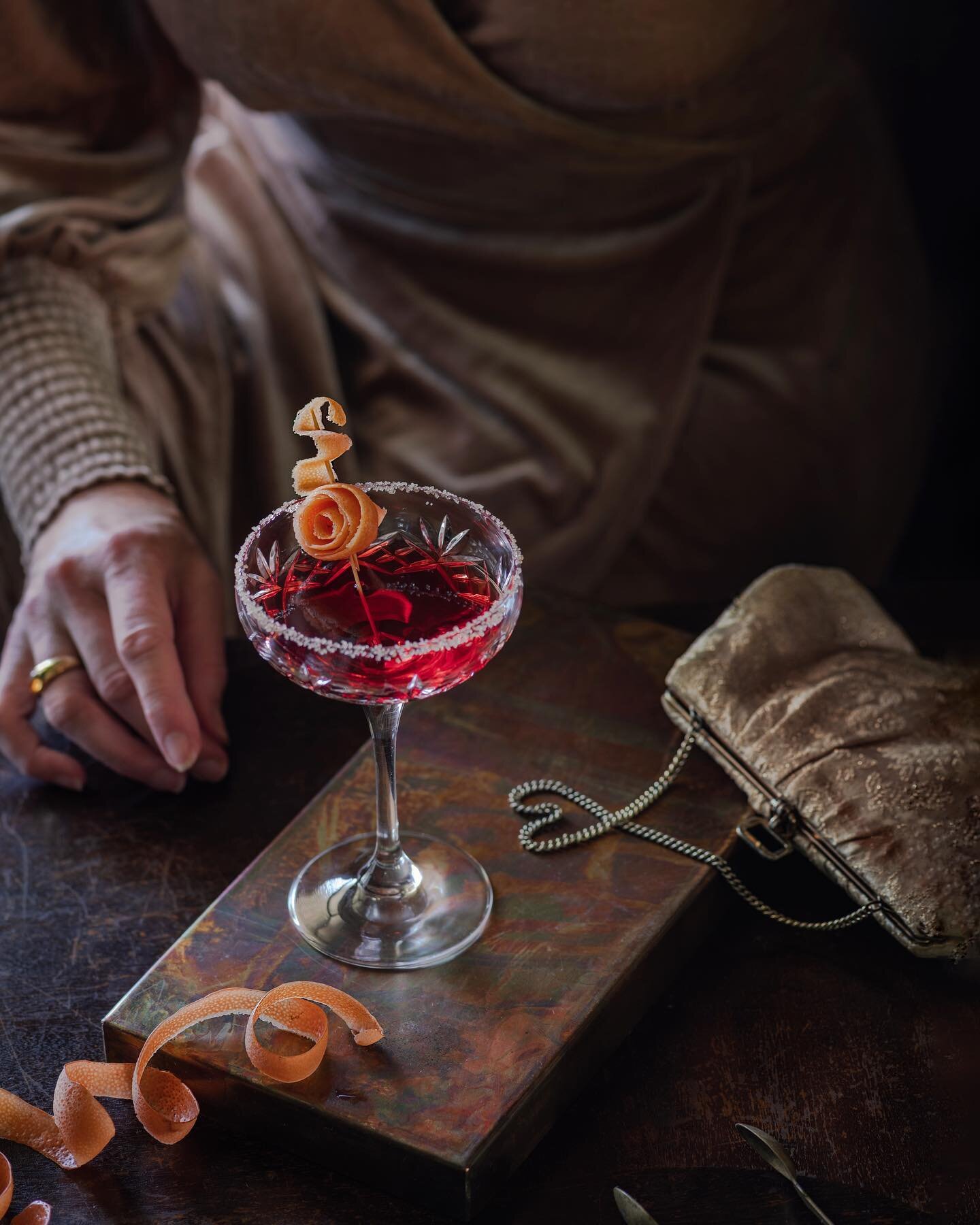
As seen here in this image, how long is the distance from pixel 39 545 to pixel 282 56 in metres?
0.41

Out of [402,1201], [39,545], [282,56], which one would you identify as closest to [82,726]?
[39,545]

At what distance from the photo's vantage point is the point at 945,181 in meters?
1.35

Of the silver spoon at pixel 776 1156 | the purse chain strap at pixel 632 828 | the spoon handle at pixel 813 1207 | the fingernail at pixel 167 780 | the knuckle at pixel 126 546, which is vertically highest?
the spoon handle at pixel 813 1207

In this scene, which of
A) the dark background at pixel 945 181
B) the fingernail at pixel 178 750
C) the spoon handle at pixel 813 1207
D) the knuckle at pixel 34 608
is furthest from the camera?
the dark background at pixel 945 181

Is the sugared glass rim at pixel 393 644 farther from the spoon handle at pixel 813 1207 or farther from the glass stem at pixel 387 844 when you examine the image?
the spoon handle at pixel 813 1207

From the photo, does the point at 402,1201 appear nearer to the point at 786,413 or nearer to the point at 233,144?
the point at 786,413

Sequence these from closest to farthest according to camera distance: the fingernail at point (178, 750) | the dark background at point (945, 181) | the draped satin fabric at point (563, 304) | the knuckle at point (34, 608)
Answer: the fingernail at point (178, 750) → the knuckle at point (34, 608) → the draped satin fabric at point (563, 304) → the dark background at point (945, 181)

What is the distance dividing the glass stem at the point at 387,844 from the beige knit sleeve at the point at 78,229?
0.39 metres

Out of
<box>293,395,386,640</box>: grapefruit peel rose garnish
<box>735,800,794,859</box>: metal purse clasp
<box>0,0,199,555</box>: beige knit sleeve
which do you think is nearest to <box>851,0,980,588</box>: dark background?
<box>735,800,794,859</box>: metal purse clasp

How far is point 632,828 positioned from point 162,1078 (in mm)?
289

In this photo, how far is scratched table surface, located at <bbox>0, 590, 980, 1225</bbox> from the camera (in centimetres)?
59

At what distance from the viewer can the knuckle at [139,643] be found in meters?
0.83

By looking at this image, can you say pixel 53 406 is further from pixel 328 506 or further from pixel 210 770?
pixel 328 506

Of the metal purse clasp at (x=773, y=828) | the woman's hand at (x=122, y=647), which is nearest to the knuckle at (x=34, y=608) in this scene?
the woman's hand at (x=122, y=647)
